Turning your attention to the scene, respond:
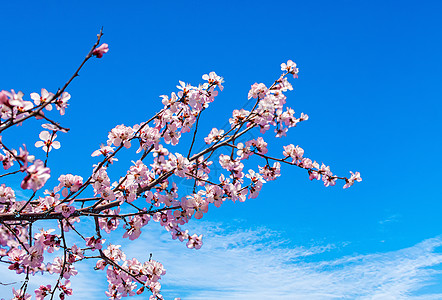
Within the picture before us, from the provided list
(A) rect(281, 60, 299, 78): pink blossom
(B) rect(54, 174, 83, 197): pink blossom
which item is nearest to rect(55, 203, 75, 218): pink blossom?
(B) rect(54, 174, 83, 197): pink blossom

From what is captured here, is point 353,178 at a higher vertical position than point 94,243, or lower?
higher

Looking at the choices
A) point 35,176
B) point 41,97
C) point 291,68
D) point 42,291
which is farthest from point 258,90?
point 42,291

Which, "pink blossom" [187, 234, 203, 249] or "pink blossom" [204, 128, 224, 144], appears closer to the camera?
"pink blossom" [204, 128, 224, 144]

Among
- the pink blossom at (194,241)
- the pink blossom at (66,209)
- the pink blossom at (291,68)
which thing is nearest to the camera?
the pink blossom at (66,209)

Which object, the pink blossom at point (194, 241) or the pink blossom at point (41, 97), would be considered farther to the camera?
the pink blossom at point (194, 241)

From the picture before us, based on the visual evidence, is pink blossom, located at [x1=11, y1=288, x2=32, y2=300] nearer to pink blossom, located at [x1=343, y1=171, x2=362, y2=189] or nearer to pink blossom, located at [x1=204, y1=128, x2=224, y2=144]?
pink blossom, located at [x1=204, y1=128, x2=224, y2=144]

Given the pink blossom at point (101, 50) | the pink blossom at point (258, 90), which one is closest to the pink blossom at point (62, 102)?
the pink blossom at point (101, 50)

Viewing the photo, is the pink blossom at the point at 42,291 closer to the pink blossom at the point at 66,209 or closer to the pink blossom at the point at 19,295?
the pink blossom at the point at 19,295

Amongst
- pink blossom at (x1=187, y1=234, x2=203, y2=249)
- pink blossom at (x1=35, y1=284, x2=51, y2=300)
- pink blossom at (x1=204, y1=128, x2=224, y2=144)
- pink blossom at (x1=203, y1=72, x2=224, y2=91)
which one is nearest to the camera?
pink blossom at (x1=204, y1=128, x2=224, y2=144)

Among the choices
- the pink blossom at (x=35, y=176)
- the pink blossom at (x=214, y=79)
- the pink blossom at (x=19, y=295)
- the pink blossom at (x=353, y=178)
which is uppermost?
the pink blossom at (x=214, y=79)

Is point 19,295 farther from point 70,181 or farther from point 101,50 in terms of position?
point 101,50

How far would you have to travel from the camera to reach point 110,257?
6.33 metres

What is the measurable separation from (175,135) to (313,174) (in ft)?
8.48

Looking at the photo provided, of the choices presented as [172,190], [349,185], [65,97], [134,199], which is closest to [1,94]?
[65,97]
